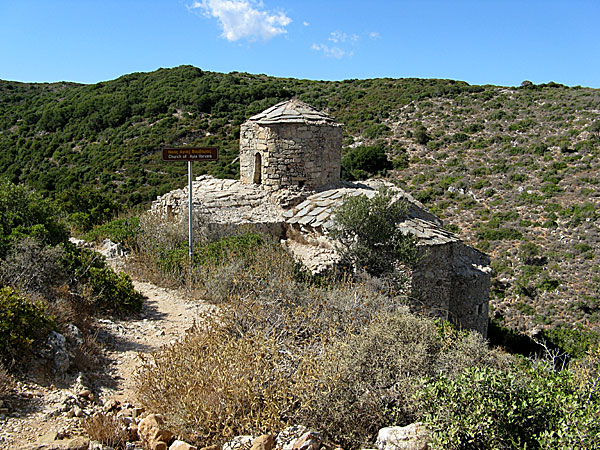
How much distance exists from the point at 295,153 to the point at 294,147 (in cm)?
13

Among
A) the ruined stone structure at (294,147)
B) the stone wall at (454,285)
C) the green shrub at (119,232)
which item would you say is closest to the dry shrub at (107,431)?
the stone wall at (454,285)

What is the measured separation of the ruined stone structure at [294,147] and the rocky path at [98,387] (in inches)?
175

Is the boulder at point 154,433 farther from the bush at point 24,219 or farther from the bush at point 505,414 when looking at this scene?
the bush at point 24,219

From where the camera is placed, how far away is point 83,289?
572cm

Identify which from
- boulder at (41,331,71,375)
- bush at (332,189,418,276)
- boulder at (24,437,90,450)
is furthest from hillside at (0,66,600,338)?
boulder at (24,437,90,450)

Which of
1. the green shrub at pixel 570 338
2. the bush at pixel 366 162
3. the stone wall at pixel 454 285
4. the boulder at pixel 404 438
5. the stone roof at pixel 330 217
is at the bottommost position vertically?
the green shrub at pixel 570 338

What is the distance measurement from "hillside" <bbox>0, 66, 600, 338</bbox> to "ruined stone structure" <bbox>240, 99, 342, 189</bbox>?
10.3 meters

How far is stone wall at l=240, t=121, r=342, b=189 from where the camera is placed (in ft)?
32.7

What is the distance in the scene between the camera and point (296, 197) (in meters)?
10.1

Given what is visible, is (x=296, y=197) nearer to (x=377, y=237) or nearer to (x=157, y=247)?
(x=377, y=237)

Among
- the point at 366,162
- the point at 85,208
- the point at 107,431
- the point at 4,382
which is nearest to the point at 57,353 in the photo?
the point at 4,382

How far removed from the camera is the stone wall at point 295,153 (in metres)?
9.96

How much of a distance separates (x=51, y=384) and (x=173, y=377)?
3.71 ft

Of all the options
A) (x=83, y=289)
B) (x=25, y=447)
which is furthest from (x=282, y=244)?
(x=25, y=447)
